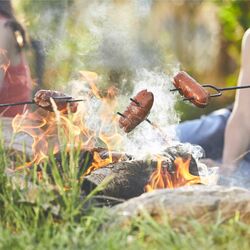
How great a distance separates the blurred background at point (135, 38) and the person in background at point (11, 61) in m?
3.83

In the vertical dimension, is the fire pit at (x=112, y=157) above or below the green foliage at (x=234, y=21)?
above

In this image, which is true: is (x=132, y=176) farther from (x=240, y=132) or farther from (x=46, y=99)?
(x=240, y=132)

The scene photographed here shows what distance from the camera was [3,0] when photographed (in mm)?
6484

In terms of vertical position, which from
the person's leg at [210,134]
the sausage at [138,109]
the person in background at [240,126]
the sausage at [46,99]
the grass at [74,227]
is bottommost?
the person's leg at [210,134]

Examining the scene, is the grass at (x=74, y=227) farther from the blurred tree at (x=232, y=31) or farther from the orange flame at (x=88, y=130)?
the blurred tree at (x=232, y=31)

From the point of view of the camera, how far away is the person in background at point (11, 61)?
20.6ft

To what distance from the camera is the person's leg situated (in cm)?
713

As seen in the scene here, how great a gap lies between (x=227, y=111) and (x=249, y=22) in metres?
4.97

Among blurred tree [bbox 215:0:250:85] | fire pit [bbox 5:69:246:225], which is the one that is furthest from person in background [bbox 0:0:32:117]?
blurred tree [bbox 215:0:250:85]

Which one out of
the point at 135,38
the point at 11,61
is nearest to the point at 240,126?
the point at 11,61

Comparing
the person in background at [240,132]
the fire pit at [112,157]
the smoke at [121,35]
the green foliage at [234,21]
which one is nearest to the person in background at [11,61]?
the fire pit at [112,157]

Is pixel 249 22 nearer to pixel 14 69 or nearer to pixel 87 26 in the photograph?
pixel 87 26

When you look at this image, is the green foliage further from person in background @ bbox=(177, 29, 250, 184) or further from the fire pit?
the fire pit

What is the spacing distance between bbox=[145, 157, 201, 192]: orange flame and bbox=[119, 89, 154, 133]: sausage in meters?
0.24
